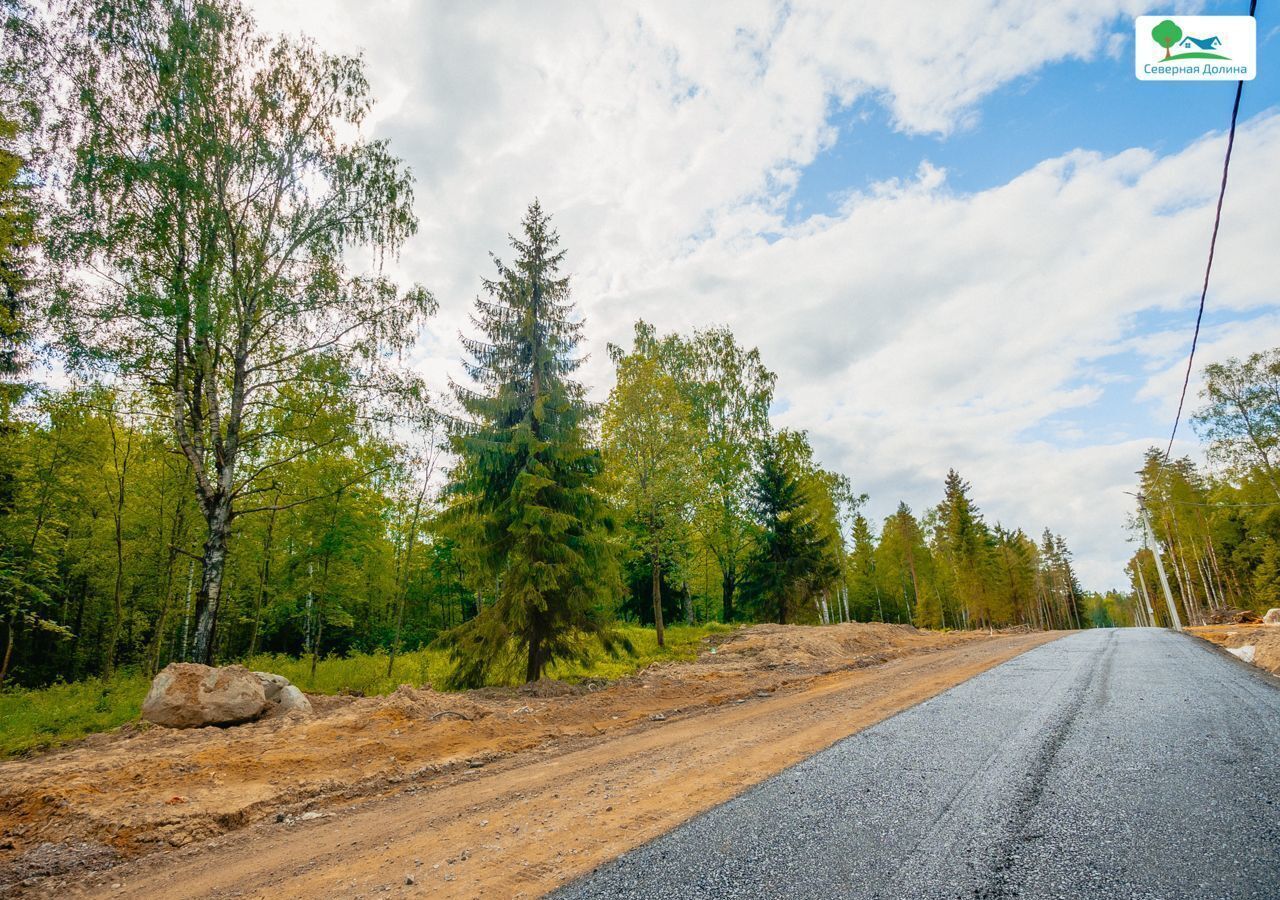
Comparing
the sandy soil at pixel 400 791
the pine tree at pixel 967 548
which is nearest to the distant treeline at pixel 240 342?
the sandy soil at pixel 400 791

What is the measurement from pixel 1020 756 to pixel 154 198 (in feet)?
54.0

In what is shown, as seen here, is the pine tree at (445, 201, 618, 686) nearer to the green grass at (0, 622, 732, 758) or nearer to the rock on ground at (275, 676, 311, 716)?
the green grass at (0, 622, 732, 758)

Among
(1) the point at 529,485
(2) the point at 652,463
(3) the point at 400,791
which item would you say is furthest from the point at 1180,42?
(2) the point at 652,463

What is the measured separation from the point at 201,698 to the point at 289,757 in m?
3.13

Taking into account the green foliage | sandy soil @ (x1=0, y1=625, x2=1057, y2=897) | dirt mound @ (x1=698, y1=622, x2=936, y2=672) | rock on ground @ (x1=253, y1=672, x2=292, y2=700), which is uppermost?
the green foliage

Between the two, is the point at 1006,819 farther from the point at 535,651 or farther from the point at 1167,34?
the point at 1167,34

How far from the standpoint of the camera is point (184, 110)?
10750 mm

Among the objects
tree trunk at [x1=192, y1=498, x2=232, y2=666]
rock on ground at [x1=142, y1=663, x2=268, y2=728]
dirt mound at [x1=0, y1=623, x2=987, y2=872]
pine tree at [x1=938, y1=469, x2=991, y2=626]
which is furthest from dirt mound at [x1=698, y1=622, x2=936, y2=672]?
pine tree at [x1=938, y1=469, x2=991, y2=626]

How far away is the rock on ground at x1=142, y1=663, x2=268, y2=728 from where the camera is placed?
303 inches

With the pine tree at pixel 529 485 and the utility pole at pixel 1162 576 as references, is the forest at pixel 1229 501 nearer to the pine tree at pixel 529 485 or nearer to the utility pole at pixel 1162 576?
the utility pole at pixel 1162 576

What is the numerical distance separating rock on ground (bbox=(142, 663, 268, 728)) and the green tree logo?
17067mm

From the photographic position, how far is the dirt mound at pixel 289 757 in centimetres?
443

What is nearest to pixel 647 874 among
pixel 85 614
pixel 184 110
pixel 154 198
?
pixel 154 198

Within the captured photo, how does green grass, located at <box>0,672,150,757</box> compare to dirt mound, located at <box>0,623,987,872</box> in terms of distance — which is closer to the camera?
dirt mound, located at <box>0,623,987,872</box>
